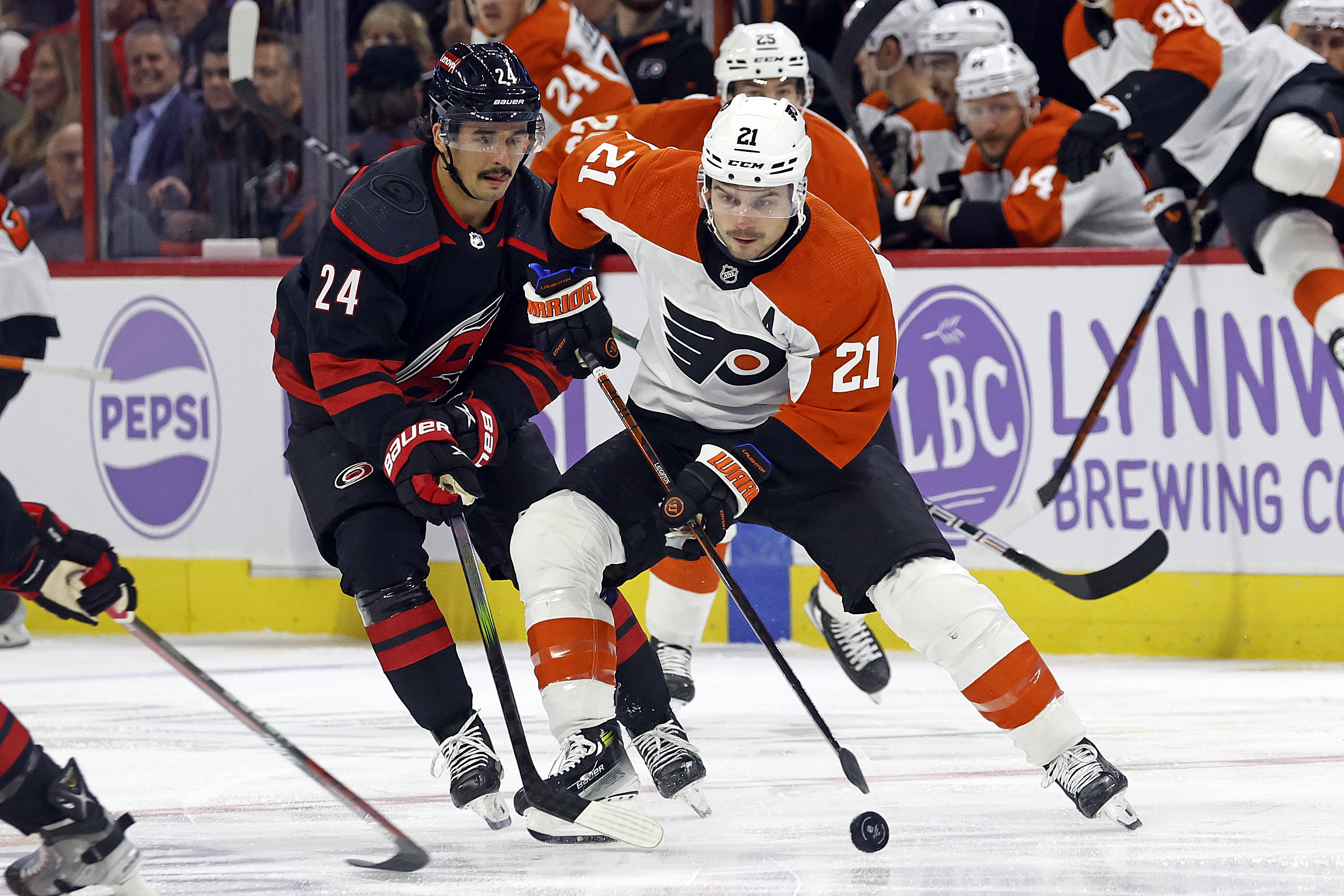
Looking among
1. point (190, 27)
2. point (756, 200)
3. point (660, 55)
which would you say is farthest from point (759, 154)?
point (190, 27)

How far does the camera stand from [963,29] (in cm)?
521

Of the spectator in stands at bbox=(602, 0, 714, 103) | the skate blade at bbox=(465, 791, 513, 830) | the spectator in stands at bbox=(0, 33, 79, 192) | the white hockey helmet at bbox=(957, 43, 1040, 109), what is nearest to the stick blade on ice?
the spectator in stands at bbox=(0, 33, 79, 192)

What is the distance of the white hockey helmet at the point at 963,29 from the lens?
5.21 meters

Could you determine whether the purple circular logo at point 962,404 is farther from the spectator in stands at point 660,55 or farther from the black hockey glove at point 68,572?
the black hockey glove at point 68,572

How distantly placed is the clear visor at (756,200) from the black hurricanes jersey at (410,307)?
0.39 metres

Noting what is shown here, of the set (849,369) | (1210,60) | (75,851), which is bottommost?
(75,851)

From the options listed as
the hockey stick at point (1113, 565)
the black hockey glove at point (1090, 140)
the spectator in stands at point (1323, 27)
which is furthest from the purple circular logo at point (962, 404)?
the spectator in stands at point (1323, 27)

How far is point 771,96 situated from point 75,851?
2584 millimetres

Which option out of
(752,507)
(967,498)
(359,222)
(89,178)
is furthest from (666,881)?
(89,178)

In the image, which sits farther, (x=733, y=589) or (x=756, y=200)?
(x=733, y=589)

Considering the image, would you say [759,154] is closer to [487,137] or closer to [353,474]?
[487,137]

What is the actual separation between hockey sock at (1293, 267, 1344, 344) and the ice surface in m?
0.88

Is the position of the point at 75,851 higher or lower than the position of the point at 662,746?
higher

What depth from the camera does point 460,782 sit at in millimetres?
2840
